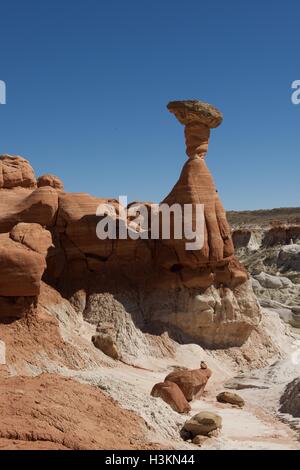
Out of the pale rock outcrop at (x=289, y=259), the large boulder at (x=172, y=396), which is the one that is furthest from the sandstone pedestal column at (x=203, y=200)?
the pale rock outcrop at (x=289, y=259)

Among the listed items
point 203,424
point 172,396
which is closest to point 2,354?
point 172,396

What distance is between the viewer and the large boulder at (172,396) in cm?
1245

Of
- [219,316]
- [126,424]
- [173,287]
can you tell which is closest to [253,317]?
[219,316]

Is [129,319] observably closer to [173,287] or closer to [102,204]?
[173,287]

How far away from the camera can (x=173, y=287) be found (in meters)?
18.8

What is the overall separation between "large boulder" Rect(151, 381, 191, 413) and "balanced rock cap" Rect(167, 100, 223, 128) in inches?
405

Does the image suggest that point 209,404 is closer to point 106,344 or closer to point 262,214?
point 106,344

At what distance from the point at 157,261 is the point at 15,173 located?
239 inches

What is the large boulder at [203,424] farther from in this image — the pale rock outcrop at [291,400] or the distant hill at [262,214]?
the distant hill at [262,214]

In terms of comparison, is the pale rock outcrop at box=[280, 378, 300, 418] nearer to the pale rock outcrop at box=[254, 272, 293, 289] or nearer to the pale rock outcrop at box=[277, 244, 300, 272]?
the pale rock outcrop at box=[254, 272, 293, 289]

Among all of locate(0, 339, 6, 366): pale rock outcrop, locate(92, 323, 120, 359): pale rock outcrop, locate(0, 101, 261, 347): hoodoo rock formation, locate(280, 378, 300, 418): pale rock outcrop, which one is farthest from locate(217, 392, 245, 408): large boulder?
locate(0, 339, 6, 366): pale rock outcrop

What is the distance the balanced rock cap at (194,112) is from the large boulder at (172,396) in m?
10.3

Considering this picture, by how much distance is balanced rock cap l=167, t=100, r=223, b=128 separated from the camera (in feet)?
63.5

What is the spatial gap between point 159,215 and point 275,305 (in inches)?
548
